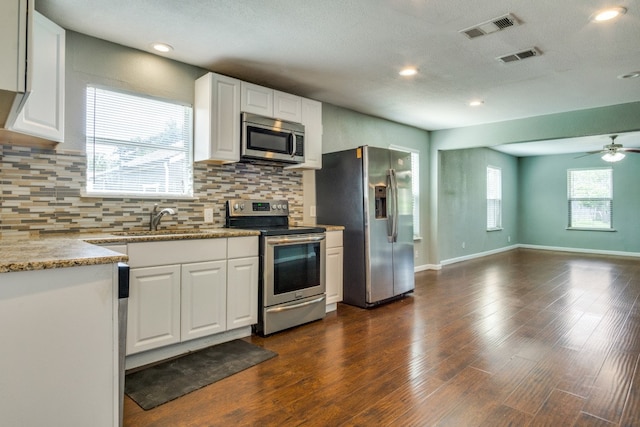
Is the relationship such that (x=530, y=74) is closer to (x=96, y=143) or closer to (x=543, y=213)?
(x=96, y=143)

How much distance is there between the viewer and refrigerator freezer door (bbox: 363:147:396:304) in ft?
12.9

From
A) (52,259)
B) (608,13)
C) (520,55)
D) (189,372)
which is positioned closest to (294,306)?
(189,372)

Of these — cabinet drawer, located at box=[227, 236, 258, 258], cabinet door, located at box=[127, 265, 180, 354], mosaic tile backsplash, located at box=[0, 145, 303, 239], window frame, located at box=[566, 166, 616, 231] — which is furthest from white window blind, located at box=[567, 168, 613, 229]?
cabinet door, located at box=[127, 265, 180, 354]

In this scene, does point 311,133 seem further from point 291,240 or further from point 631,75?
point 631,75

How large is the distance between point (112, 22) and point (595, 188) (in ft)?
33.6

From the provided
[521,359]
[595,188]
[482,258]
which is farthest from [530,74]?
[595,188]

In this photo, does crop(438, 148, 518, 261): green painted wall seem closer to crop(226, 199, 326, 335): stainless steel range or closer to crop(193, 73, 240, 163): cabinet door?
crop(226, 199, 326, 335): stainless steel range

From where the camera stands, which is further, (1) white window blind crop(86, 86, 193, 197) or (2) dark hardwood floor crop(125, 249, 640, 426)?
(1) white window blind crop(86, 86, 193, 197)

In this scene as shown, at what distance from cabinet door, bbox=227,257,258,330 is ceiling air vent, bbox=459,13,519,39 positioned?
2.45 meters

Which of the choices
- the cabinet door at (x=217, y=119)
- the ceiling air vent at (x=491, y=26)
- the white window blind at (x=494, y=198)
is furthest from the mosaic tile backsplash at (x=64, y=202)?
the white window blind at (x=494, y=198)

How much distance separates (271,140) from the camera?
3492 mm

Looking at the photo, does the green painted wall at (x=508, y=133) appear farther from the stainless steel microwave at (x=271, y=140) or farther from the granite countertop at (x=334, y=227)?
the stainless steel microwave at (x=271, y=140)

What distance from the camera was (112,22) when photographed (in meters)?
2.53

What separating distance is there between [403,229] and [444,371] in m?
2.14
